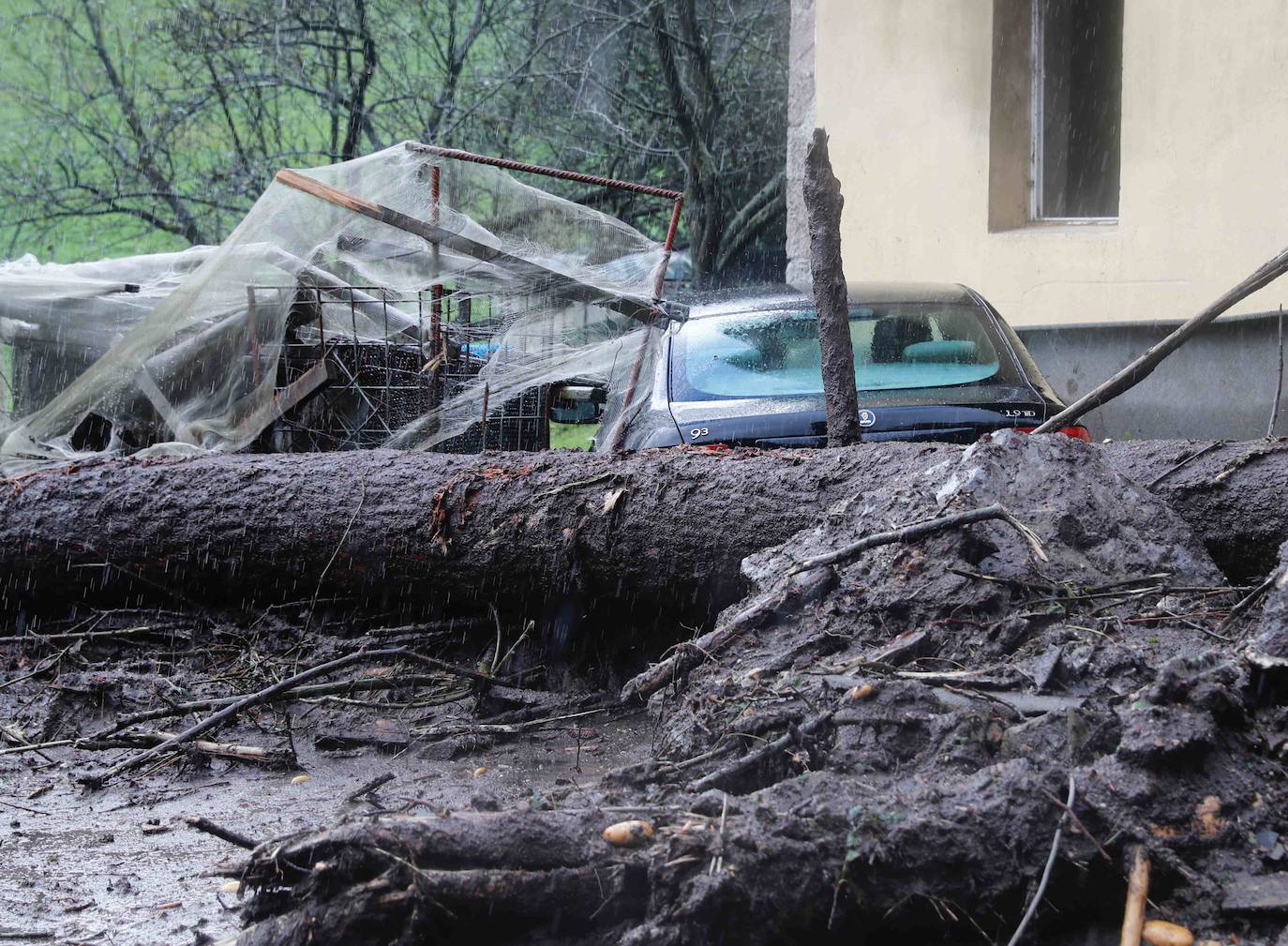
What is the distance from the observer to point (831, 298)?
452 cm

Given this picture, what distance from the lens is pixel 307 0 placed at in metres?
13.6

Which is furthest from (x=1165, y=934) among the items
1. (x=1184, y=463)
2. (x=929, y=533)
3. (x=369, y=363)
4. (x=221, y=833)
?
(x=369, y=363)

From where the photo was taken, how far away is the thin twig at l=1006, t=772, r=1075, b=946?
1950 millimetres

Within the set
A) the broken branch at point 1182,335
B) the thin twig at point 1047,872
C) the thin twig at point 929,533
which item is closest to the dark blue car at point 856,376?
the broken branch at point 1182,335

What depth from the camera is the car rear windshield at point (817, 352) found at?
526cm

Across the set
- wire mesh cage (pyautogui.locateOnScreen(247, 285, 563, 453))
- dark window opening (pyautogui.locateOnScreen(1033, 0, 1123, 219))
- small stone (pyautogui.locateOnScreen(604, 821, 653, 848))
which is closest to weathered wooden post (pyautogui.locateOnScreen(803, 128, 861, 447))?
wire mesh cage (pyautogui.locateOnScreen(247, 285, 563, 453))

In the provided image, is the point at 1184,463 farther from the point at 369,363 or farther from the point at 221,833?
the point at 369,363

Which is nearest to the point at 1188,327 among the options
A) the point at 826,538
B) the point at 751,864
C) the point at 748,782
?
the point at 826,538

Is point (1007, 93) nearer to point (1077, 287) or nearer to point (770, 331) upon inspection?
point (1077, 287)

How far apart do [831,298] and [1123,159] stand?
14.9 feet

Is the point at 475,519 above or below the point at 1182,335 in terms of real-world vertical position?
below

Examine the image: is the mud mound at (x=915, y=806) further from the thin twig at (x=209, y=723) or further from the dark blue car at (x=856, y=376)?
the dark blue car at (x=856, y=376)

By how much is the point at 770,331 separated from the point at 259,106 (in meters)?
10.8

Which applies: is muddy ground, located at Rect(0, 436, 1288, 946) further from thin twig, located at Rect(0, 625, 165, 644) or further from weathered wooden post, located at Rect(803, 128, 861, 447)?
weathered wooden post, located at Rect(803, 128, 861, 447)
